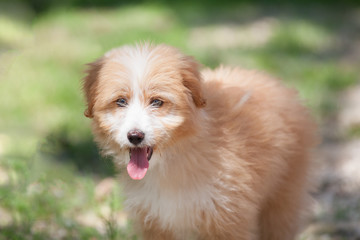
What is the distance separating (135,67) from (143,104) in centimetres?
21

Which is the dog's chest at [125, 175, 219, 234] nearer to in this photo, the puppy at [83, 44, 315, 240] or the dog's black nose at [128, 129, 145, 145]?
the puppy at [83, 44, 315, 240]

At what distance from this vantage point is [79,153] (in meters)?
5.89

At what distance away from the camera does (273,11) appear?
11.8m

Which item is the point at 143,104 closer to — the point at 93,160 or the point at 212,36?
the point at 93,160

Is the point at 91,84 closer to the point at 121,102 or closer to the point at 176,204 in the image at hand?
the point at 121,102

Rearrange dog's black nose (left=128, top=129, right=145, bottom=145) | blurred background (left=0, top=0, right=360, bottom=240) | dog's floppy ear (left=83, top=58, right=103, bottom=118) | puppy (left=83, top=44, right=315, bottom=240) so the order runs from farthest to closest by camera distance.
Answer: blurred background (left=0, top=0, right=360, bottom=240), dog's floppy ear (left=83, top=58, right=103, bottom=118), puppy (left=83, top=44, right=315, bottom=240), dog's black nose (left=128, top=129, right=145, bottom=145)

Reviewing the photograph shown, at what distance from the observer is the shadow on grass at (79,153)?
5598 mm

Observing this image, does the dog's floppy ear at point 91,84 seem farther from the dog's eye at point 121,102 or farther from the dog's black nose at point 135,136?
the dog's black nose at point 135,136

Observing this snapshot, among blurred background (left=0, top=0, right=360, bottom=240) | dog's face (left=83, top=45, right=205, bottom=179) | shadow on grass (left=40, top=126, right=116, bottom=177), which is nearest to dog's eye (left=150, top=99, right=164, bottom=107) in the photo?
dog's face (left=83, top=45, right=205, bottom=179)

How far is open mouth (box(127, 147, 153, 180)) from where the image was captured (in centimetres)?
326

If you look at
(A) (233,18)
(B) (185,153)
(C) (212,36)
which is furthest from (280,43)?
(B) (185,153)

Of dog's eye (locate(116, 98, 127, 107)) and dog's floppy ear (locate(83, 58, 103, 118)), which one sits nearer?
dog's eye (locate(116, 98, 127, 107))

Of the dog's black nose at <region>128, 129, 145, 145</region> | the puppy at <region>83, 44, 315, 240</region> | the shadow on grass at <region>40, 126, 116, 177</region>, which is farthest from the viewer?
the shadow on grass at <region>40, 126, 116, 177</region>

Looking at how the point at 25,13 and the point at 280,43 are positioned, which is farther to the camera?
the point at 25,13
